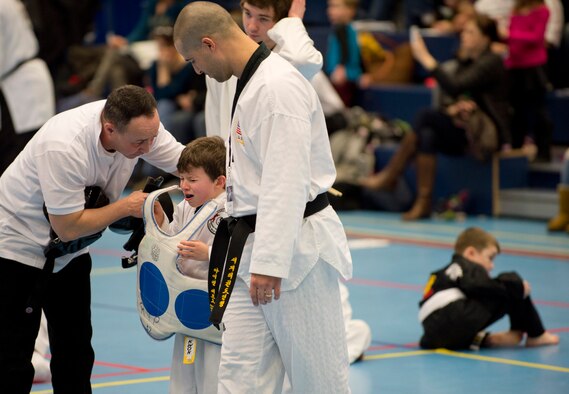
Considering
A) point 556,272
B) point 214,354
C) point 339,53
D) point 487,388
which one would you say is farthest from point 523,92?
point 214,354

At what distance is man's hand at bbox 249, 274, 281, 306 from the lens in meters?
3.96

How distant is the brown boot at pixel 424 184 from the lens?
41.5 feet

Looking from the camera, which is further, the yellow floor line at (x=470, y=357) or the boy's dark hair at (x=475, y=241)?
the boy's dark hair at (x=475, y=241)

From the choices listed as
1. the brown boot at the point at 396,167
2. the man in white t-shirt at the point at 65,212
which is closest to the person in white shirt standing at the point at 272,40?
the man in white t-shirt at the point at 65,212

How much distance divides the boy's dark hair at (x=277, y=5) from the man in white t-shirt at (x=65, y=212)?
36.3 inches

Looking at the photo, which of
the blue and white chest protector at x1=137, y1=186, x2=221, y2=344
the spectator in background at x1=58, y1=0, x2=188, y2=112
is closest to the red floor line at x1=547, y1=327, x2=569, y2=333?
the blue and white chest protector at x1=137, y1=186, x2=221, y2=344

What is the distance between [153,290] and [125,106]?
2.65 ft

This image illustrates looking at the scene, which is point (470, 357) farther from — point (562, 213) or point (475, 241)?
point (562, 213)

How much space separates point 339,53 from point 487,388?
9.09 m

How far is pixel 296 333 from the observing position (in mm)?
4156

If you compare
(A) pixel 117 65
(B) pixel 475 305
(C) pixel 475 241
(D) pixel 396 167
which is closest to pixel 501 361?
(B) pixel 475 305

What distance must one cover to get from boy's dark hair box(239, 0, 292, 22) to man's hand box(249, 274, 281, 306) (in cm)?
206

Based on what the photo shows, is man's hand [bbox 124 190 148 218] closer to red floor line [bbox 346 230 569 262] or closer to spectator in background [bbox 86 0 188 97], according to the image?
red floor line [bbox 346 230 569 262]

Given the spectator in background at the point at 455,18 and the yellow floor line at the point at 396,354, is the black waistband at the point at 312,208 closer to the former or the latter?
the yellow floor line at the point at 396,354
